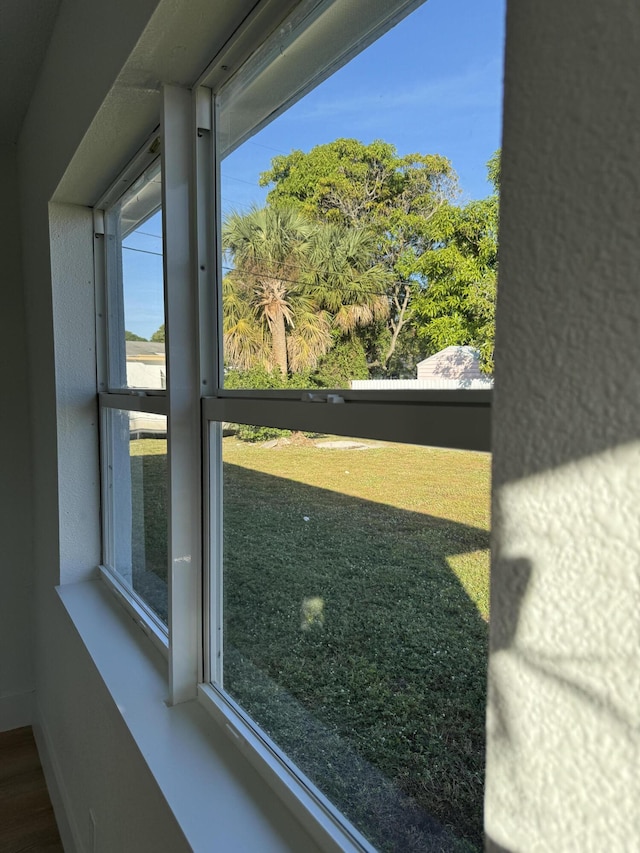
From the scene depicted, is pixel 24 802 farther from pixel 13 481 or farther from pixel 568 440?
pixel 568 440

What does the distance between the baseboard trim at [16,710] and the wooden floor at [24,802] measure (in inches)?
2.3

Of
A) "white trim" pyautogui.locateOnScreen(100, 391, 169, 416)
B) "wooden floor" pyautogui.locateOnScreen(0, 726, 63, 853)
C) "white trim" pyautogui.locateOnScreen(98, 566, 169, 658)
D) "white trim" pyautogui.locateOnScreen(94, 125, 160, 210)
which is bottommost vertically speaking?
"wooden floor" pyautogui.locateOnScreen(0, 726, 63, 853)

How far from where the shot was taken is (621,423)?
32 centimetres

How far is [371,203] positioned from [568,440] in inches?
21.9

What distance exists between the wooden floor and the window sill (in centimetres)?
106

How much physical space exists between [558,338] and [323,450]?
0.61 meters

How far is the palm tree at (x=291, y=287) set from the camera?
0.82m

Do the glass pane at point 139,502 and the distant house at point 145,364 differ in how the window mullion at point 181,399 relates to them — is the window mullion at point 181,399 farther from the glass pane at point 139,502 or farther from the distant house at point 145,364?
the distant house at point 145,364

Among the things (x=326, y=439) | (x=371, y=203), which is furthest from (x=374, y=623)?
(x=371, y=203)

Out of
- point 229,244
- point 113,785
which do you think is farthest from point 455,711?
point 113,785

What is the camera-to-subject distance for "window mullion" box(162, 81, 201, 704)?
1.26 m

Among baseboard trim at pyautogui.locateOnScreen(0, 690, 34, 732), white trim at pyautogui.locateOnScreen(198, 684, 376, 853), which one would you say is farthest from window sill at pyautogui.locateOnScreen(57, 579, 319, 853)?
baseboard trim at pyautogui.locateOnScreen(0, 690, 34, 732)

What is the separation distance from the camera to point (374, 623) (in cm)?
83

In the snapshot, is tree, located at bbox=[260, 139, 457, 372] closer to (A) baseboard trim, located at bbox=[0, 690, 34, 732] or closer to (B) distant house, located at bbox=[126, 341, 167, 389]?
(B) distant house, located at bbox=[126, 341, 167, 389]
